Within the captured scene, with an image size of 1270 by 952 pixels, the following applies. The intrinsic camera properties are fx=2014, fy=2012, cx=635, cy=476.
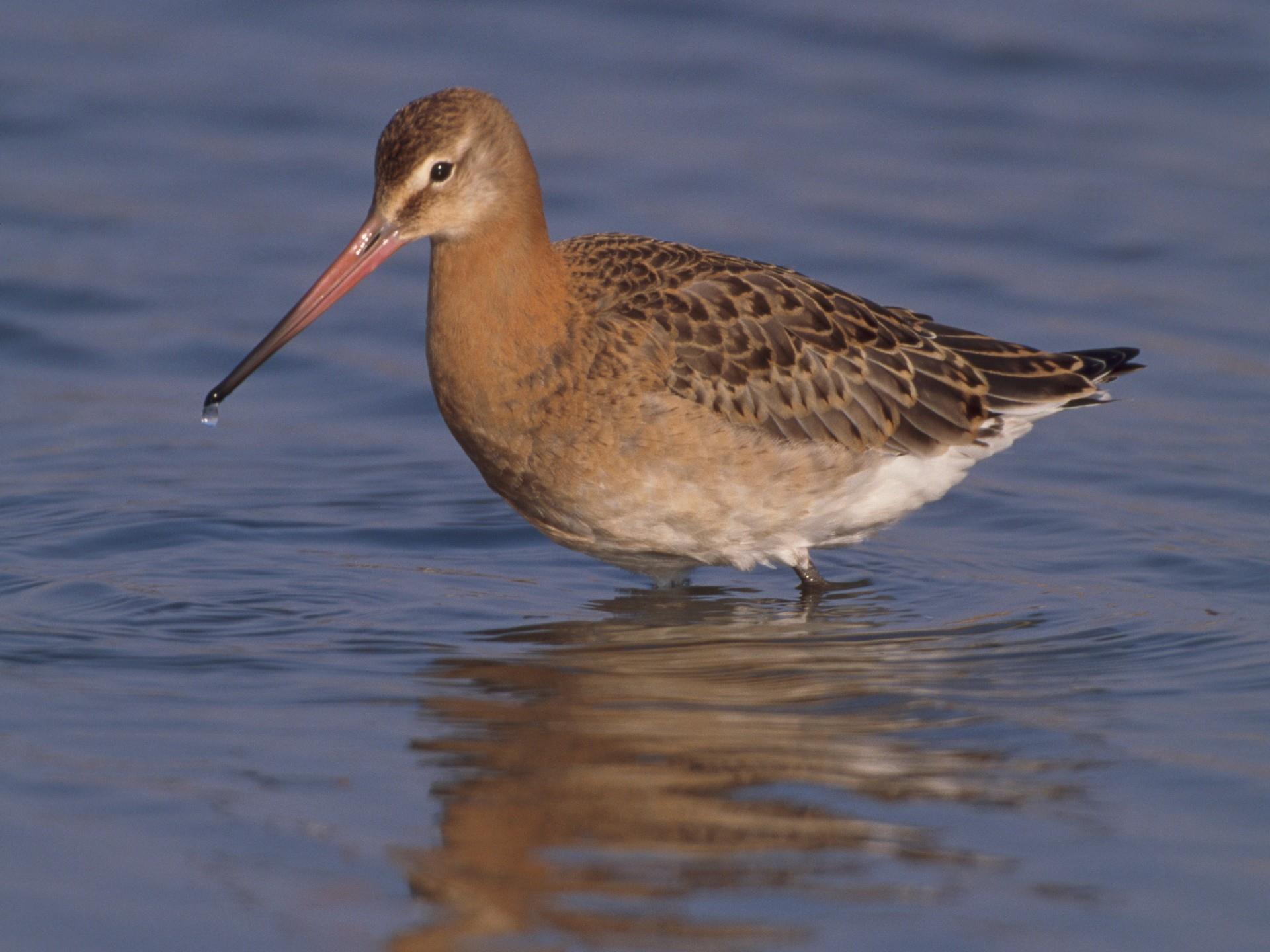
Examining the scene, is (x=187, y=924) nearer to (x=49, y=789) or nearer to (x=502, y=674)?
(x=49, y=789)

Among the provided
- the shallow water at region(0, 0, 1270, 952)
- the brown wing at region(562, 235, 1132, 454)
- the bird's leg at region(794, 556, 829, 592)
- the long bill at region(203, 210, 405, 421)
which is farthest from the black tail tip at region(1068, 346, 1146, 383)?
the long bill at region(203, 210, 405, 421)

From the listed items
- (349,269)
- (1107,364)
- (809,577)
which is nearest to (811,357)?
(809,577)

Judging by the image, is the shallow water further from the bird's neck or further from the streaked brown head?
the streaked brown head

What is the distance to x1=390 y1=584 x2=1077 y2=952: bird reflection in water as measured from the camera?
5.04 meters

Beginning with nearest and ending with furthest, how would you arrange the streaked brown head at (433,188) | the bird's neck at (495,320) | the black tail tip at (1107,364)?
the streaked brown head at (433,188), the bird's neck at (495,320), the black tail tip at (1107,364)

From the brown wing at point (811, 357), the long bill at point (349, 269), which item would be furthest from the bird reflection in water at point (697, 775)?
the long bill at point (349, 269)

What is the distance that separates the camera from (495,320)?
728cm

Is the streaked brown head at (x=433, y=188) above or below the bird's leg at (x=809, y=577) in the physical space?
above

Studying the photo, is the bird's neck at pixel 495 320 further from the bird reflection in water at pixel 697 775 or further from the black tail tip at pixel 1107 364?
the black tail tip at pixel 1107 364

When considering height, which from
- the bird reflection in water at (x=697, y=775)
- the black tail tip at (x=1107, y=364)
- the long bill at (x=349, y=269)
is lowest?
the bird reflection in water at (x=697, y=775)

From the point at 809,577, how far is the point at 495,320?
1711 millimetres

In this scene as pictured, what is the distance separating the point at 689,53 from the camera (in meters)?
14.4

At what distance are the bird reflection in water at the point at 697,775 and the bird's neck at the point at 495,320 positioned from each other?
86 centimetres

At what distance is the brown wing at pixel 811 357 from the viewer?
754 cm
